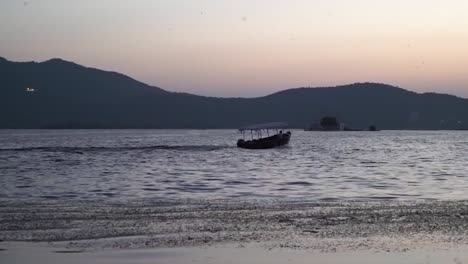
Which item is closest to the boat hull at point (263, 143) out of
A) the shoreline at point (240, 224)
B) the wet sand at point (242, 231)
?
the shoreline at point (240, 224)

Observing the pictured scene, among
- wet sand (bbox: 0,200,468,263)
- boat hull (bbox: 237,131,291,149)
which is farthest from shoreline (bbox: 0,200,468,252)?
boat hull (bbox: 237,131,291,149)

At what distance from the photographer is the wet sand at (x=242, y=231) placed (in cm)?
1309

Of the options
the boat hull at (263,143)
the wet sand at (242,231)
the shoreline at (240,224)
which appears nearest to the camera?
the wet sand at (242,231)

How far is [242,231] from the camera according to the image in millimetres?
15883

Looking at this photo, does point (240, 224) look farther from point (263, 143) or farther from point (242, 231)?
point (263, 143)

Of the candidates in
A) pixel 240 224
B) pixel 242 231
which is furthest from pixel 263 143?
pixel 242 231

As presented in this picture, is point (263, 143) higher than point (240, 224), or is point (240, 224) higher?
point (240, 224)

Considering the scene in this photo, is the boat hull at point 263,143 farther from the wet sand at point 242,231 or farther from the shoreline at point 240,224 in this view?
the wet sand at point 242,231

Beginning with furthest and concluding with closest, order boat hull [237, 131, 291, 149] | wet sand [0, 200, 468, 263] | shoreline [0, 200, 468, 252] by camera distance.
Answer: boat hull [237, 131, 291, 149] → shoreline [0, 200, 468, 252] → wet sand [0, 200, 468, 263]

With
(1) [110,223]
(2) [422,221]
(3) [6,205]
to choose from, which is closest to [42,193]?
(3) [6,205]

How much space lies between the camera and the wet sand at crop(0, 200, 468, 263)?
13.1 meters

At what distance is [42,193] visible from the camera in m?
27.7

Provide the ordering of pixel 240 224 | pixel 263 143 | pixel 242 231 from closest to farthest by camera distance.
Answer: pixel 242 231 → pixel 240 224 → pixel 263 143

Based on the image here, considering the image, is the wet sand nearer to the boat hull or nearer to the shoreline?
the shoreline
